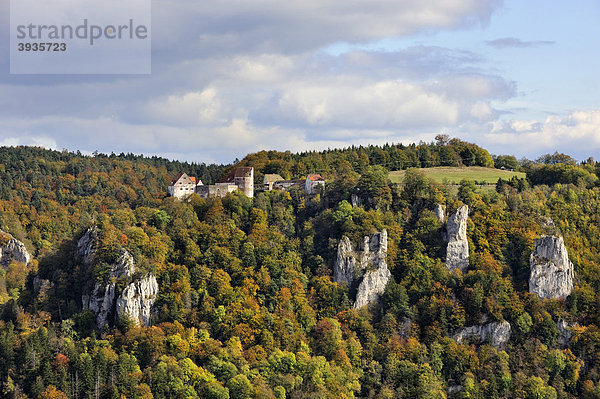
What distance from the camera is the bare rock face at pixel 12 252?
5842 inches

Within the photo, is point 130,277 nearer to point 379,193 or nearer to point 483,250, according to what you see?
point 379,193

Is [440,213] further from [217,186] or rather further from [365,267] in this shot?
[217,186]

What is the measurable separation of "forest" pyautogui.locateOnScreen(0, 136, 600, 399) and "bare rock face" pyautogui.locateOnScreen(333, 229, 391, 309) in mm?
1060

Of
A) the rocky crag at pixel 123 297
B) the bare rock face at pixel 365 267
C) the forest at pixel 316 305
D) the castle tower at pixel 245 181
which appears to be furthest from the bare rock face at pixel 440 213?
the rocky crag at pixel 123 297

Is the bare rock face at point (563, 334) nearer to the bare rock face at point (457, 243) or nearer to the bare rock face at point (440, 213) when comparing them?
the bare rock face at point (457, 243)

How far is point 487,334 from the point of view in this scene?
86.0 m

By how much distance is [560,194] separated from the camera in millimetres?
101750

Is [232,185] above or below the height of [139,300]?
above

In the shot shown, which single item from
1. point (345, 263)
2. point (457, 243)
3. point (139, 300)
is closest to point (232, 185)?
point (345, 263)

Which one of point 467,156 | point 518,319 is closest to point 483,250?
point 518,319

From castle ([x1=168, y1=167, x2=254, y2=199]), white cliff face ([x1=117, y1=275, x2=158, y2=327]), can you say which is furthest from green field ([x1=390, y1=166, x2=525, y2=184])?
white cliff face ([x1=117, y1=275, x2=158, y2=327])

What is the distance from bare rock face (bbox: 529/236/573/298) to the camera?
292 feet

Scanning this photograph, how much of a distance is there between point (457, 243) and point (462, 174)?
1173 inches

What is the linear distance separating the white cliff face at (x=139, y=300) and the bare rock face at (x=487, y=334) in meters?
35.3
